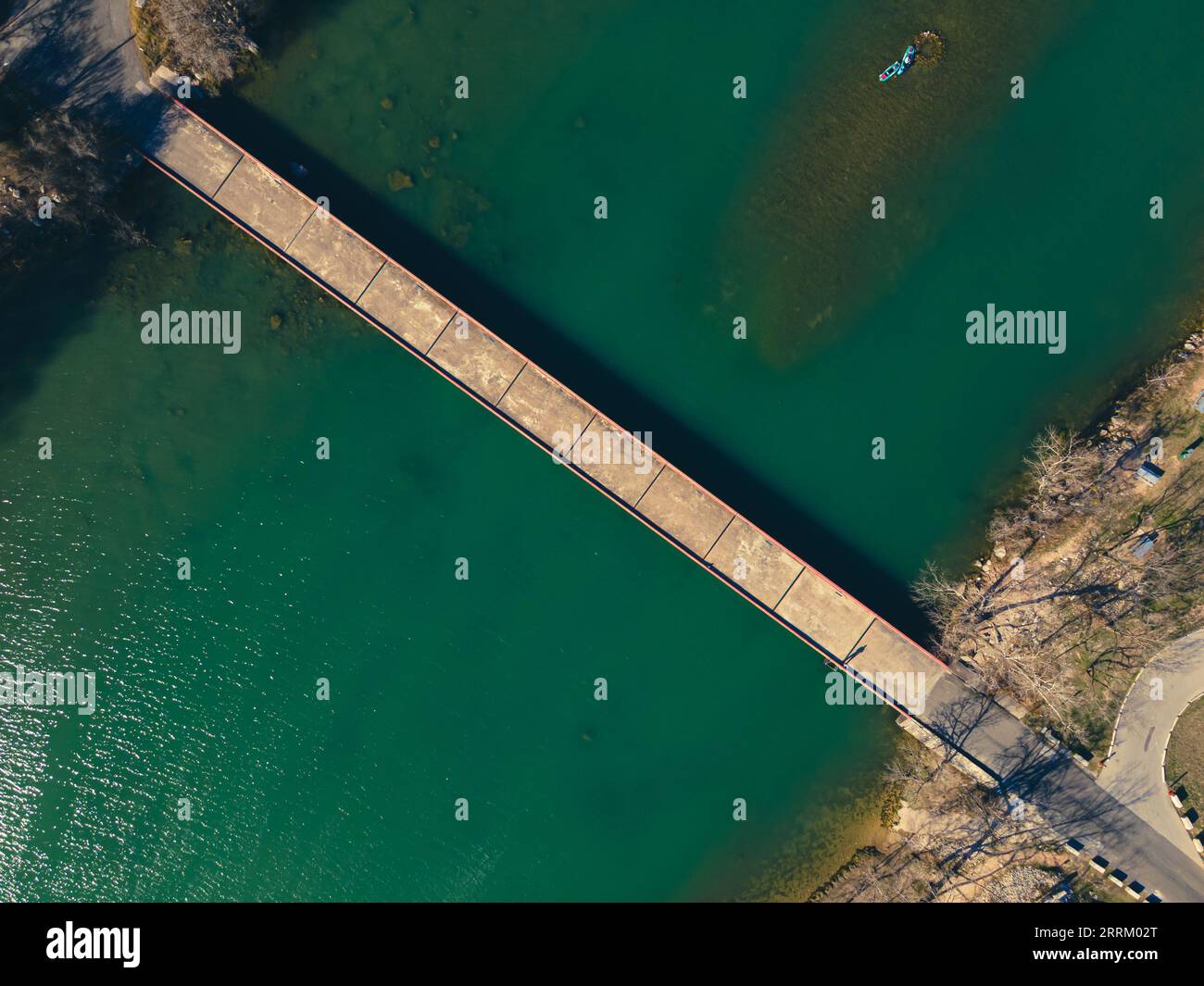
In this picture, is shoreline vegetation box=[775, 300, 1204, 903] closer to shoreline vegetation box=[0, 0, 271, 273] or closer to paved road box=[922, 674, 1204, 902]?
paved road box=[922, 674, 1204, 902]

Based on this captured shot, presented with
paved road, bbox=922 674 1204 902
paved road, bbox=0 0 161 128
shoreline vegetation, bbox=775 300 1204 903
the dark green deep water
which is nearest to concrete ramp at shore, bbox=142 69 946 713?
the dark green deep water

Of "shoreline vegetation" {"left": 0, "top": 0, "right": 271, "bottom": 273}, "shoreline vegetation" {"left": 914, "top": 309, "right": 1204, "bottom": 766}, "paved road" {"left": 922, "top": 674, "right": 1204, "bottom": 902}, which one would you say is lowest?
"paved road" {"left": 922, "top": 674, "right": 1204, "bottom": 902}

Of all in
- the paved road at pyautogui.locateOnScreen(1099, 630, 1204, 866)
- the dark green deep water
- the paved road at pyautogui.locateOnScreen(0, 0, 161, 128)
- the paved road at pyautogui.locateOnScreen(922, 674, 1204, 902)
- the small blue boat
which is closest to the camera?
the paved road at pyautogui.locateOnScreen(1099, 630, 1204, 866)

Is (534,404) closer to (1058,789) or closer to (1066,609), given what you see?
(1066,609)

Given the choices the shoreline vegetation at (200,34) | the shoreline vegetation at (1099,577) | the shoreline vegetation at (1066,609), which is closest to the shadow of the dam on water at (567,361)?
the shoreline vegetation at (200,34)

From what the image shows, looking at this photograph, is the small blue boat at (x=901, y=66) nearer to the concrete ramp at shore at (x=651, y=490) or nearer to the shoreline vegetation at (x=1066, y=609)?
the shoreline vegetation at (x=1066, y=609)

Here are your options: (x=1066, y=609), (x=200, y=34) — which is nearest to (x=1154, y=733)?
(x=1066, y=609)

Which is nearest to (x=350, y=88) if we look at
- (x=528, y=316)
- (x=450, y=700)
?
(x=528, y=316)
